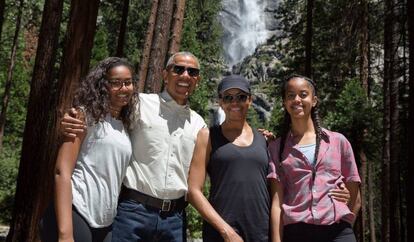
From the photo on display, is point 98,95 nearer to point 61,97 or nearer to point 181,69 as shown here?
point 181,69

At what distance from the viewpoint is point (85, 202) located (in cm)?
263

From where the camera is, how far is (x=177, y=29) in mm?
8086

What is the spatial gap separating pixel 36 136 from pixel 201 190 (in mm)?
5725

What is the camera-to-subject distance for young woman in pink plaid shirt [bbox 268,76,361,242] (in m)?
2.73

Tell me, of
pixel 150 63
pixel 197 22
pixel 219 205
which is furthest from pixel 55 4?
pixel 197 22

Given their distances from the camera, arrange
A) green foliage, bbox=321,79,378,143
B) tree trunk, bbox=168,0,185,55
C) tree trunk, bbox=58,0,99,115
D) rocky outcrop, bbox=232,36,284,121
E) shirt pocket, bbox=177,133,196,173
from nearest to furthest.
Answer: shirt pocket, bbox=177,133,196,173, tree trunk, bbox=58,0,99,115, tree trunk, bbox=168,0,185,55, green foliage, bbox=321,79,378,143, rocky outcrop, bbox=232,36,284,121

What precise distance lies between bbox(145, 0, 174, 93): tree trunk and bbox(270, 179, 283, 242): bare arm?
16.1ft

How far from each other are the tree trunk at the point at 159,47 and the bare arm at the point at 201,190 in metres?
4.76

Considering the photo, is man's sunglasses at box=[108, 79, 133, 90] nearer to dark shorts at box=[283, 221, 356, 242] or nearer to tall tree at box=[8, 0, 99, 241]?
dark shorts at box=[283, 221, 356, 242]

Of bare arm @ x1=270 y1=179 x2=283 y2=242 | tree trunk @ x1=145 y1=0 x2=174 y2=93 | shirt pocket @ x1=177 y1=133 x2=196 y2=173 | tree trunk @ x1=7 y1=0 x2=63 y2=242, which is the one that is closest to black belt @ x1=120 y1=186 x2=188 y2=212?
shirt pocket @ x1=177 y1=133 x2=196 y2=173

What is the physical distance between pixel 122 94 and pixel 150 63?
16.4 ft

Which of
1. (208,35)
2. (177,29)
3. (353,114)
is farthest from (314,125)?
(208,35)

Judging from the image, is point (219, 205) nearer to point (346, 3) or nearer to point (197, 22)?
point (346, 3)

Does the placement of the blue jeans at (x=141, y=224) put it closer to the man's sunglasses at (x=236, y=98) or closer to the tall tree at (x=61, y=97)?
the man's sunglasses at (x=236, y=98)
